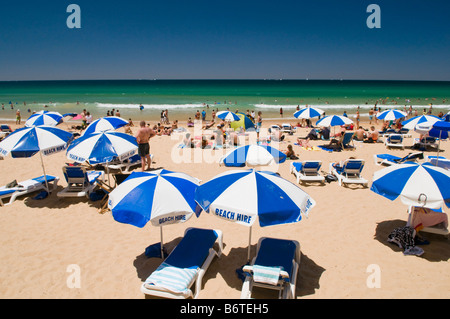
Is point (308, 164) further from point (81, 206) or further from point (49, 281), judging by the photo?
point (49, 281)

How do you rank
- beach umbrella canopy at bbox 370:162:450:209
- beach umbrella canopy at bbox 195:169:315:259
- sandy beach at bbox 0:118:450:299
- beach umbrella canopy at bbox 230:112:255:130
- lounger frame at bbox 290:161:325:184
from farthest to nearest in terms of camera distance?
1. beach umbrella canopy at bbox 230:112:255:130
2. lounger frame at bbox 290:161:325:184
3. beach umbrella canopy at bbox 370:162:450:209
4. sandy beach at bbox 0:118:450:299
5. beach umbrella canopy at bbox 195:169:315:259

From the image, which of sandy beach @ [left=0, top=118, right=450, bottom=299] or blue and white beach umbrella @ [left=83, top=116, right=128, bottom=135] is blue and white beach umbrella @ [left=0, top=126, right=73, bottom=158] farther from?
blue and white beach umbrella @ [left=83, top=116, right=128, bottom=135]

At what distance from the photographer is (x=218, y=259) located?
15.4ft

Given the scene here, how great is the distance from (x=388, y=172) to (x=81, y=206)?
643 cm

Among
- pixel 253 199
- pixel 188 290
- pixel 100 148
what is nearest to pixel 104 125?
pixel 100 148

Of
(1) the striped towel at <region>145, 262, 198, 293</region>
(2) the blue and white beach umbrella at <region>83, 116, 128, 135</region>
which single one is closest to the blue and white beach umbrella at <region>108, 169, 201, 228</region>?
(1) the striped towel at <region>145, 262, 198, 293</region>

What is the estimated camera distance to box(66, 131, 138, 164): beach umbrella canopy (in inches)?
232

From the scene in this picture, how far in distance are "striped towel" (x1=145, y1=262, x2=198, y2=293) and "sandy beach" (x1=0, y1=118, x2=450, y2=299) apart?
383 mm

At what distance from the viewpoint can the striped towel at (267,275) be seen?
11.5 ft

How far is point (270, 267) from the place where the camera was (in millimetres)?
3744

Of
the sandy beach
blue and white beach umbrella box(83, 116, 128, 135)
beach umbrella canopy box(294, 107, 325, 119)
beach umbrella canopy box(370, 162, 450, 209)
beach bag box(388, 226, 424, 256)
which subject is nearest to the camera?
the sandy beach

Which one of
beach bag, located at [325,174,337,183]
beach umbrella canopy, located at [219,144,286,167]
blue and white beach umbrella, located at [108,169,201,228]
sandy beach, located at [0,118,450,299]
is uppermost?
beach umbrella canopy, located at [219,144,286,167]

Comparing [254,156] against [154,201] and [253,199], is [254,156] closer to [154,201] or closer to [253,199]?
[253,199]
